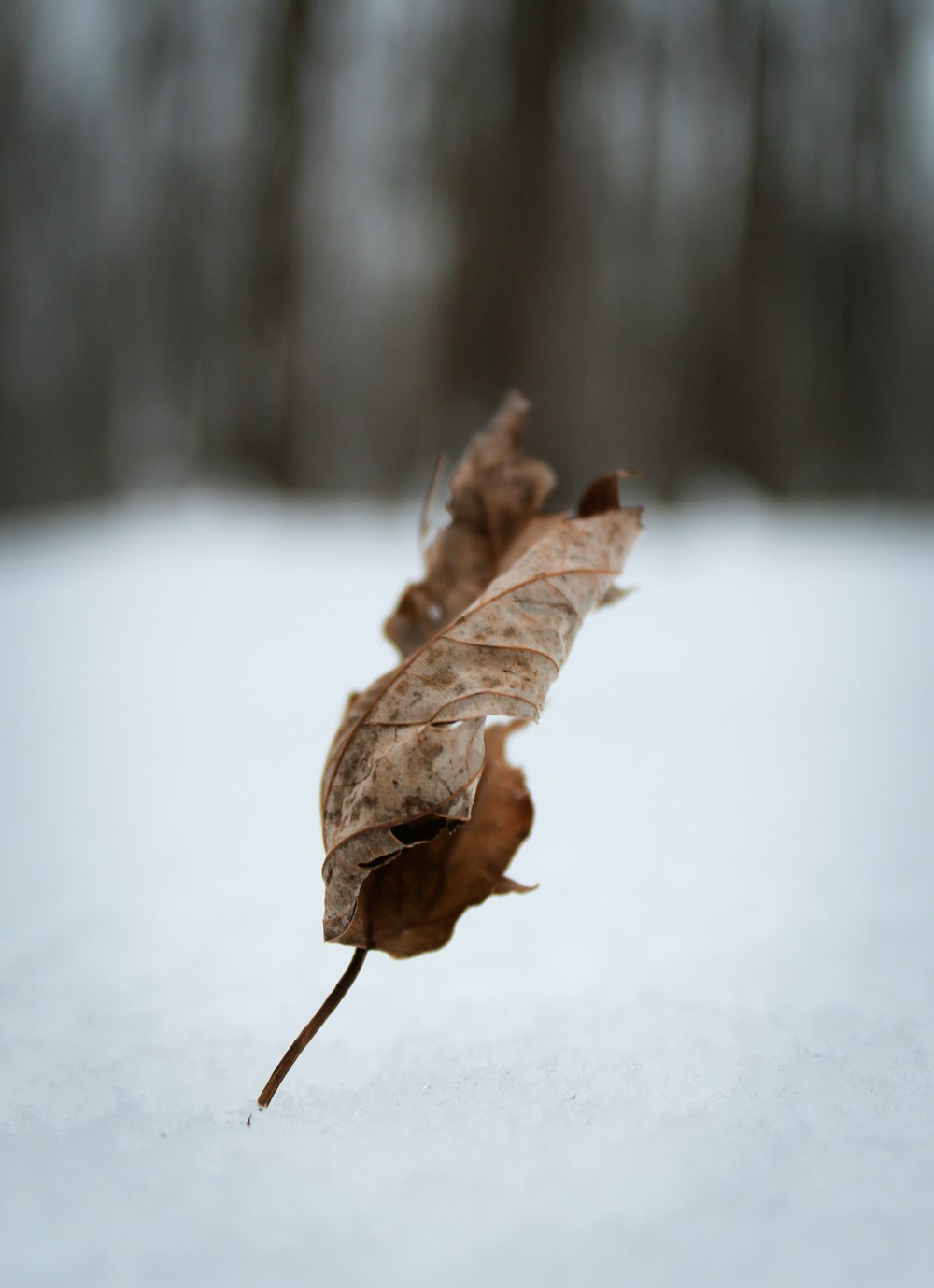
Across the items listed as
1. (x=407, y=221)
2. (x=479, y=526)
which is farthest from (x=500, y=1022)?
(x=407, y=221)

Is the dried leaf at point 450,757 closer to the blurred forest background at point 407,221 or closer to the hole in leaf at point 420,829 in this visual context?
the hole in leaf at point 420,829

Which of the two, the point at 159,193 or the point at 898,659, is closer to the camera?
the point at 898,659

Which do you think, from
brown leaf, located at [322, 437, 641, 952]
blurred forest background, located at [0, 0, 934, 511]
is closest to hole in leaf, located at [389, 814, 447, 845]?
brown leaf, located at [322, 437, 641, 952]

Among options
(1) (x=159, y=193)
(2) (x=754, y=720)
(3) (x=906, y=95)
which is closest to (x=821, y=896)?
(2) (x=754, y=720)

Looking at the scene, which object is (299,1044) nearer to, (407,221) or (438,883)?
(438,883)

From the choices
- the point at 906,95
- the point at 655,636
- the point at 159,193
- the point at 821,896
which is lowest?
the point at 655,636

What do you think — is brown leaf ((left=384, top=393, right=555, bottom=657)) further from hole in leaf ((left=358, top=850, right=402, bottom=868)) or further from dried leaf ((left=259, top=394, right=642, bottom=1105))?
hole in leaf ((left=358, top=850, right=402, bottom=868))

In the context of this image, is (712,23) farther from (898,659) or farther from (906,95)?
(898,659)
